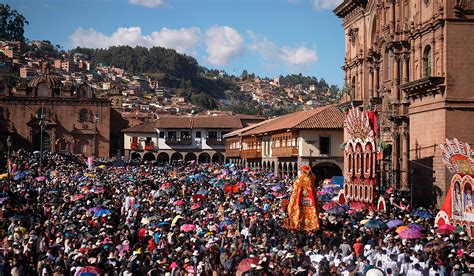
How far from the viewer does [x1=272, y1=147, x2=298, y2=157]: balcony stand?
5524cm

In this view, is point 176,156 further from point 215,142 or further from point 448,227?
point 448,227

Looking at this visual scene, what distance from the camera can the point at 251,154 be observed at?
70.2 metres

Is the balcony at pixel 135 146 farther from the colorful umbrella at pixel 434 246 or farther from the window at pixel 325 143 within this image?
the colorful umbrella at pixel 434 246

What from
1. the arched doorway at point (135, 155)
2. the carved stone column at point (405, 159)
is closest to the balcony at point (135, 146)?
the arched doorway at point (135, 155)

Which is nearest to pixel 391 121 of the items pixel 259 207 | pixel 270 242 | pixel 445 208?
pixel 259 207

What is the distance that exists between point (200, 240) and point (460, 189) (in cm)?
898

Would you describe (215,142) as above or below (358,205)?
above

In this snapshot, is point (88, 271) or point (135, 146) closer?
point (88, 271)

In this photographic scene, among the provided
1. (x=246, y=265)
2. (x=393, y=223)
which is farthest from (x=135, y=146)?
(x=246, y=265)

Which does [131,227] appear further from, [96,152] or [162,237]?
[96,152]

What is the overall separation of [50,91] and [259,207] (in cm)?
6513

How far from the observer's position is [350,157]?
33.4 metres

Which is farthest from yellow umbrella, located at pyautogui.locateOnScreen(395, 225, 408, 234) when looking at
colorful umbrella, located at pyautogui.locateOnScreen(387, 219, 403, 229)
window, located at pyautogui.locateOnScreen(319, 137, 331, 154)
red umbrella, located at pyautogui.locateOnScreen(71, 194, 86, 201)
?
window, located at pyautogui.locateOnScreen(319, 137, 331, 154)

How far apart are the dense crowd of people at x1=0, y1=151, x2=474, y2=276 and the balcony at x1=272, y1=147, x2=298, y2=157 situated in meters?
17.3
